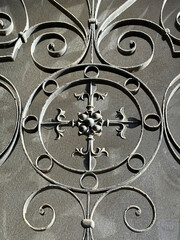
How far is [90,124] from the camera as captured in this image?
1.36 meters

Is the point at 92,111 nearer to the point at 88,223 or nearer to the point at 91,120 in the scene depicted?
the point at 91,120

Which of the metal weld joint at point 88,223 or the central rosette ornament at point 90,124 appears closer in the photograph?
the metal weld joint at point 88,223

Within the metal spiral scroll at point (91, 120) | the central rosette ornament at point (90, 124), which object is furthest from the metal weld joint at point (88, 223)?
the central rosette ornament at point (90, 124)

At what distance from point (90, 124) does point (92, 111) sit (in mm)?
48

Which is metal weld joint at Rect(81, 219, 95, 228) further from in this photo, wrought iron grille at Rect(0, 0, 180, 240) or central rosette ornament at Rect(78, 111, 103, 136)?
central rosette ornament at Rect(78, 111, 103, 136)

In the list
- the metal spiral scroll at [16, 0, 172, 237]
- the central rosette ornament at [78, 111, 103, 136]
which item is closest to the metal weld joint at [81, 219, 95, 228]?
the metal spiral scroll at [16, 0, 172, 237]

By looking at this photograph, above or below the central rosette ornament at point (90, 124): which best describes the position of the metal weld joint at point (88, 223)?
below

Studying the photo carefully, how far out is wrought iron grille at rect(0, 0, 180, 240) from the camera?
1366 mm

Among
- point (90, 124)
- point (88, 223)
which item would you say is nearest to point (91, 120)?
point (90, 124)

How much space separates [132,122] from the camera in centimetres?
136

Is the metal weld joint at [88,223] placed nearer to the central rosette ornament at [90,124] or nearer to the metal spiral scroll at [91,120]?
the metal spiral scroll at [91,120]

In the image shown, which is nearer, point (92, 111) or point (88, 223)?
point (88, 223)

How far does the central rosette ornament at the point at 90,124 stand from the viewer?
1.35 m

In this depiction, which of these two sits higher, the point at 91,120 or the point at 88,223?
the point at 91,120
